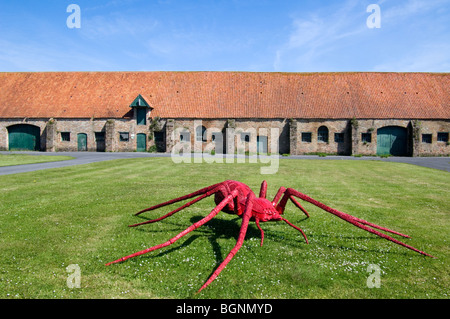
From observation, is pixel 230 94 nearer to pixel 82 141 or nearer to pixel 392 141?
pixel 82 141

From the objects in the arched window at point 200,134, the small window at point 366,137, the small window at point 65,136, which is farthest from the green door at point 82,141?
the small window at point 366,137

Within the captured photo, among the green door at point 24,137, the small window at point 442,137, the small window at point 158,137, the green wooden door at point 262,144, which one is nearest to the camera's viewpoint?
the small window at point 442,137

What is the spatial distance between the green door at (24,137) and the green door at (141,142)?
1295 centimetres

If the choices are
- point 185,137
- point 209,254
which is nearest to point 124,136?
point 185,137

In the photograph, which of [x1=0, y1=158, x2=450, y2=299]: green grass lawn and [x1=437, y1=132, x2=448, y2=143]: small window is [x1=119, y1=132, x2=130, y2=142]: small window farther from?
[x1=437, y1=132, x2=448, y2=143]: small window

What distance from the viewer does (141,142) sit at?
3575 centimetres

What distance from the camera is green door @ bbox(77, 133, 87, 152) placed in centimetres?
3579

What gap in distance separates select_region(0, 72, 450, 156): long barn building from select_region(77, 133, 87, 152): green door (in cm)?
13

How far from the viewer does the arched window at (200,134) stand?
35.0 meters

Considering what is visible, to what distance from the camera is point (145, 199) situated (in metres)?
7.91

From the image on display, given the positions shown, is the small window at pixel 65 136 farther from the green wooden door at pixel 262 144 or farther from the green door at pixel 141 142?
the green wooden door at pixel 262 144

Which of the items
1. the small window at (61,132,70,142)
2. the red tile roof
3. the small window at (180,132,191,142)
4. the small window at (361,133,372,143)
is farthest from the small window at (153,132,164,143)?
the small window at (361,133,372,143)

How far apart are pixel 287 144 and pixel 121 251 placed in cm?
3206
